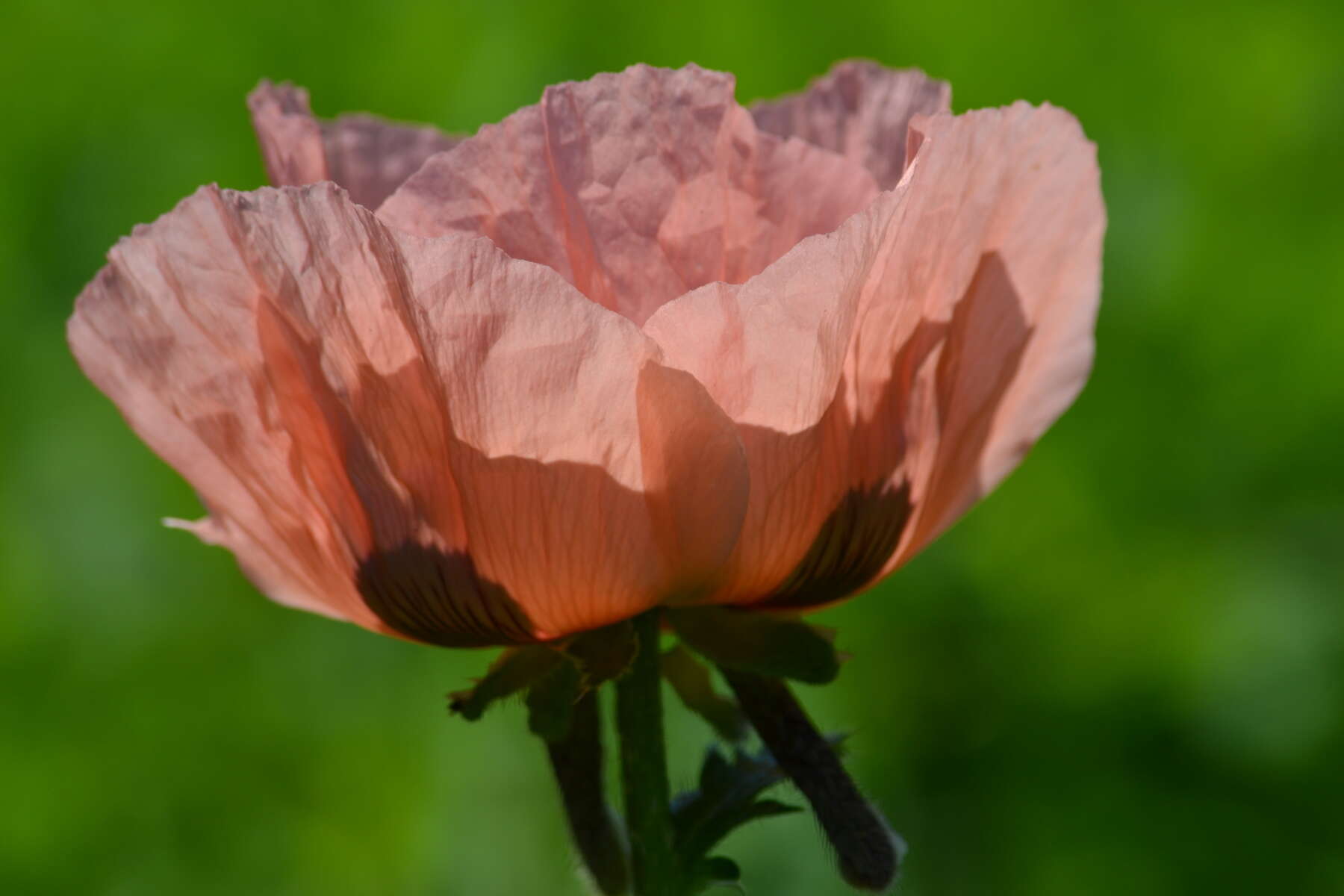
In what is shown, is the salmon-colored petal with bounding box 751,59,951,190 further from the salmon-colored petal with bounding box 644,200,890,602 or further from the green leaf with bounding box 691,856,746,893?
the green leaf with bounding box 691,856,746,893

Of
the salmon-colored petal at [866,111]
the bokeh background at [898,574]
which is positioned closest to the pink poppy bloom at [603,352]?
the salmon-colored petal at [866,111]

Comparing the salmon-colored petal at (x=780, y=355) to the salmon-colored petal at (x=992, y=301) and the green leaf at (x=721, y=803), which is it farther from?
the green leaf at (x=721, y=803)

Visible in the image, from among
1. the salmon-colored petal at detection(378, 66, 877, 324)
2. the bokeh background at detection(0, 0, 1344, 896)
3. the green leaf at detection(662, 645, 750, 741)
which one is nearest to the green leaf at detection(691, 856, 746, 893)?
the green leaf at detection(662, 645, 750, 741)

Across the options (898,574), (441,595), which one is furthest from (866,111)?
(898,574)

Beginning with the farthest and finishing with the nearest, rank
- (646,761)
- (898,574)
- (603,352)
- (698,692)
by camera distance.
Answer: (898,574) → (698,692) → (646,761) → (603,352)

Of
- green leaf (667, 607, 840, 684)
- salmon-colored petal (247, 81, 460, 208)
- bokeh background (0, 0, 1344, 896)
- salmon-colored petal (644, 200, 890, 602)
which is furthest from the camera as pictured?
bokeh background (0, 0, 1344, 896)

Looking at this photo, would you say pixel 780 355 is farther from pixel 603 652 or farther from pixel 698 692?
pixel 698 692
